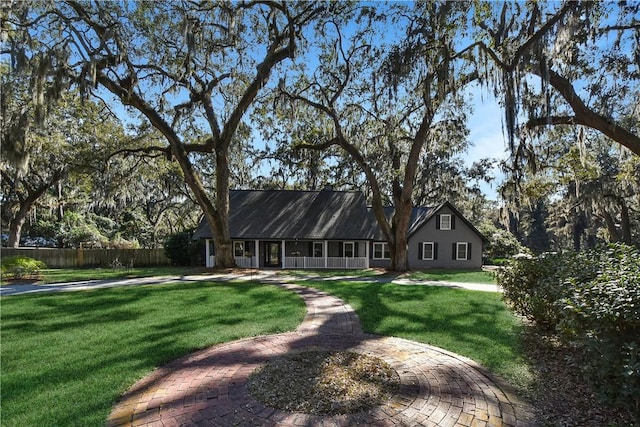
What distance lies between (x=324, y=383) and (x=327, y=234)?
54.2ft

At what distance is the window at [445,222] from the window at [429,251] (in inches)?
52.8

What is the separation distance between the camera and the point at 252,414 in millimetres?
3299

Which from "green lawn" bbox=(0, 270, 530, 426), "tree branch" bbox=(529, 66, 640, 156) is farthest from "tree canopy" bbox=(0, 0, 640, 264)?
"green lawn" bbox=(0, 270, 530, 426)

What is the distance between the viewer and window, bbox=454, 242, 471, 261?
22500 millimetres

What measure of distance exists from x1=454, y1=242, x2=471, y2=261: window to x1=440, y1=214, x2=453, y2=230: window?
1.31 m

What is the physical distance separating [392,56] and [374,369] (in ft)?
Result: 32.1

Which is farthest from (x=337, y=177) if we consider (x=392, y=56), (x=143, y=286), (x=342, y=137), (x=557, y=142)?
(x=143, y=286)

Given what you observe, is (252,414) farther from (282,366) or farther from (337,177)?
(337,177)

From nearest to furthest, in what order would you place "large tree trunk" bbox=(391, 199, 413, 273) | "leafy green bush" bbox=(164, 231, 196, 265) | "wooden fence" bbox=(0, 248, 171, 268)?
"large tree trunk" bbox=(391, 199, 413, 273) → "wooden fence" bbox=(0, 248, 171, 268) → "leafy green bush" bbox=(164, 231, 196, 265)

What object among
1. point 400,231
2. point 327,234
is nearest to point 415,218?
point 327,234

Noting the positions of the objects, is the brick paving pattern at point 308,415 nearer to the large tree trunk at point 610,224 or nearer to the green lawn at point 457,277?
the green lawn at point 457,277

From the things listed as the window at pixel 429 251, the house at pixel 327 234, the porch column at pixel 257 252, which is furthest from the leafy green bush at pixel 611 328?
the window at pixel 429 251

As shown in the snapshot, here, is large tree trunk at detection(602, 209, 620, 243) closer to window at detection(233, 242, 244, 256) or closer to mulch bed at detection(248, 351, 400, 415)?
window at detection(233, 242, 244, 256)

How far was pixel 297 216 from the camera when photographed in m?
21.7
